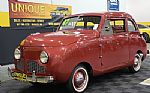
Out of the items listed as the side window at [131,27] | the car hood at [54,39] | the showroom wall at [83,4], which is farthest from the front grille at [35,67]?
the showroom wall at [83,4]

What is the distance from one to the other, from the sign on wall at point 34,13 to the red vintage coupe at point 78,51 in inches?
110

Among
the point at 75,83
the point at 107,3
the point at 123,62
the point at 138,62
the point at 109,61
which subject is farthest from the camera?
the point at 107,3

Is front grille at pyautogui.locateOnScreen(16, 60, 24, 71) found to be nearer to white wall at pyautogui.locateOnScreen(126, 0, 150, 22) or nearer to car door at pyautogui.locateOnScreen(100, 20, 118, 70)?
car door at pyautogui.locateOnScreen(100, 20, 118, 70)

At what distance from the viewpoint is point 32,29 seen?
29.3 feet

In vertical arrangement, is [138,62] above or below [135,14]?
below

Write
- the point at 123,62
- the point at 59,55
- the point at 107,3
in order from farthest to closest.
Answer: the point at 107,3 → the point at 123,62 → the point at 59,55

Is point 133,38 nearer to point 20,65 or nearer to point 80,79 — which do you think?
point 80,79

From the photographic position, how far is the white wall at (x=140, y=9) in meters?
17.6

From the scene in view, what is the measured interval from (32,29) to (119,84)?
4272 millimetres

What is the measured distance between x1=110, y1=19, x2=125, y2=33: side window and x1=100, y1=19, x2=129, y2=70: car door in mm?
48

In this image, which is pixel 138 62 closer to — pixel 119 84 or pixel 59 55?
pixel 119 84

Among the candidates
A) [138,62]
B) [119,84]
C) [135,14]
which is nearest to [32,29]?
[138,62]

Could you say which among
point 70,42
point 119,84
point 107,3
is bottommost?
point 119,84

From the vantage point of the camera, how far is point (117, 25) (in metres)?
6.21
